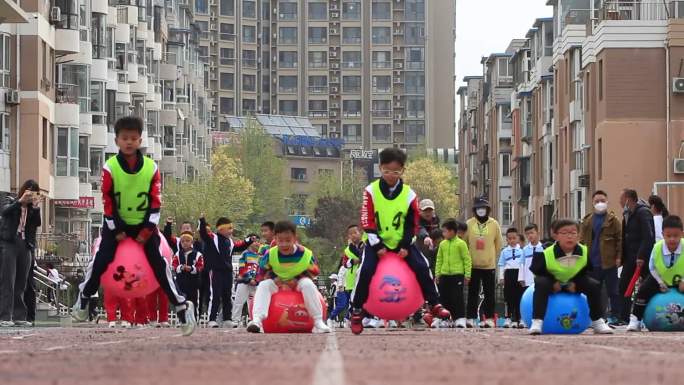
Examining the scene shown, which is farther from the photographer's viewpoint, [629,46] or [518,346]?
[629,46]

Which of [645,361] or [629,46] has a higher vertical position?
[629,46]

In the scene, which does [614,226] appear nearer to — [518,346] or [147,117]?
[518,346]

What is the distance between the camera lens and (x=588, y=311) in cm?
2041

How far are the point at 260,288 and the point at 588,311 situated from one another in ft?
12.7

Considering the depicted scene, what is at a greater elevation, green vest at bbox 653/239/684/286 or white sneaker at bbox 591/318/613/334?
green vest at bbox 653/239/684/286

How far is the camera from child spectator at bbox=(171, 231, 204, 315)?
110ft

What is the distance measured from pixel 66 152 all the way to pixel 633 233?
46925mm

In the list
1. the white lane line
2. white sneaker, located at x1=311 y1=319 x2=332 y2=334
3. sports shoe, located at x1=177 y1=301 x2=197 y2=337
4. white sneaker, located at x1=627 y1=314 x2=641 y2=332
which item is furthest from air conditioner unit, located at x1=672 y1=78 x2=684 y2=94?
the white lane line

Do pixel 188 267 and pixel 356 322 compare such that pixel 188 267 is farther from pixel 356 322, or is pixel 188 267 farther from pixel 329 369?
pixel 329 369

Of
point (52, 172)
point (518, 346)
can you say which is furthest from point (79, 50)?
point (518, 346)

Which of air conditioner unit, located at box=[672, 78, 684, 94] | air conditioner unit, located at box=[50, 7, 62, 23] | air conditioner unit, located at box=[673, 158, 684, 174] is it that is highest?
air conditioner unit, located at box=[50, 7, 62, 23]

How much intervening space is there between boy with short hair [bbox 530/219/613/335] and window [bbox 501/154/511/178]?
108m

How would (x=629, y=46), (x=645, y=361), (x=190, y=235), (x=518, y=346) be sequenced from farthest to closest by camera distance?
1. (x=629, y=46)
2. (x=190, y=235)
3. (x=518, y=346)
4. (x=645, y=361)

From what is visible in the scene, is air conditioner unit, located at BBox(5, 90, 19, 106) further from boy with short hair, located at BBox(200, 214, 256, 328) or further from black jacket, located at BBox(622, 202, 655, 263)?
black jacket, located at BBox(622, 202, 655, 263)
